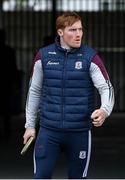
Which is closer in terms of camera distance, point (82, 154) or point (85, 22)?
point (82, 154)

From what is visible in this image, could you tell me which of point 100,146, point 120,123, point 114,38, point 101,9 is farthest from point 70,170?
point 114,38

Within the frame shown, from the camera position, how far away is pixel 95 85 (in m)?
4.46

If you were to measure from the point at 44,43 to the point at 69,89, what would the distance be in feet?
16.0

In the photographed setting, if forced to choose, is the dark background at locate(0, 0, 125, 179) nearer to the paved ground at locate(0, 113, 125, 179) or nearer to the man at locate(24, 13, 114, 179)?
the paved ground at locate(0, 113, 125, 179)

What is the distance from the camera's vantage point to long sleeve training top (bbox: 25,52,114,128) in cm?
441

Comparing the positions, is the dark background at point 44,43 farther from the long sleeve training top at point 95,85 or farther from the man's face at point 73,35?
the man's face at point 73,35

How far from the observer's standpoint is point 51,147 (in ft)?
14.7

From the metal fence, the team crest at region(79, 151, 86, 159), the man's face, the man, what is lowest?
the metal fence

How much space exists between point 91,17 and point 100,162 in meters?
7.40

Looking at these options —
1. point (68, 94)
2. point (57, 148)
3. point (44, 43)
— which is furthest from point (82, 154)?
point (44, 43)

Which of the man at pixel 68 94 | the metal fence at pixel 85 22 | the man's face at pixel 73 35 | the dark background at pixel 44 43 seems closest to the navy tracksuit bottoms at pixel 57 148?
the man at pixel 68 94

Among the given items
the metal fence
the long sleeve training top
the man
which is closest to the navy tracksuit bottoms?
the man

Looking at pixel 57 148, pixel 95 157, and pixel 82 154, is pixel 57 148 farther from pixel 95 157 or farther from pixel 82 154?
pixel 95 157

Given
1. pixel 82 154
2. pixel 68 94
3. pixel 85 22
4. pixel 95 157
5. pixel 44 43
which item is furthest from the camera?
pixel 85 22
